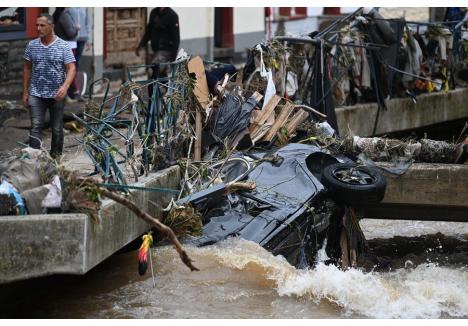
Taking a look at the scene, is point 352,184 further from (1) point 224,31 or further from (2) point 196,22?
(1) point 224,31

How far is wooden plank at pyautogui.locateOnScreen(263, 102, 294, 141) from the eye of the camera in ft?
41.0

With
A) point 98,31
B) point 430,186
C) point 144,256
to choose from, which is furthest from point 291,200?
point 98,31

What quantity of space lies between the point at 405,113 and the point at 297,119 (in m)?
5.05

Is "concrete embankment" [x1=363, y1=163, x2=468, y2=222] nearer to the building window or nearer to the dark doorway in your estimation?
the building window

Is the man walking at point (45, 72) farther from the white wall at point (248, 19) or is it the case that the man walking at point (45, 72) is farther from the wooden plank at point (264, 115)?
the white wall at point (248, 19)

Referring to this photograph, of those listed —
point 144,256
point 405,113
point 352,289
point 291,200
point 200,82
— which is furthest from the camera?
point 405,113

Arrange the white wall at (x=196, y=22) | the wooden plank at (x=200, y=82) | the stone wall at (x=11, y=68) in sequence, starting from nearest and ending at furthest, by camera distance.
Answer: the wooden plank at (x=200, y=82), the stone wall at (x=11, y=68), the white wall at (x=196, y=22)

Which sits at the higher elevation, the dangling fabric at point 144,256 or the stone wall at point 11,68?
the stone wall at point 11,68

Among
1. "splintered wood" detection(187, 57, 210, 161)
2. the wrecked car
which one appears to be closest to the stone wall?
"splintered wood" detection(187, 57, 210, 161)

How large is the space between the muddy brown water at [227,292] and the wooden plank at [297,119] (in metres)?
2.42

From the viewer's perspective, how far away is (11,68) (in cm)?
1766

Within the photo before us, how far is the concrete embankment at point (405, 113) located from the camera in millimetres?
16219

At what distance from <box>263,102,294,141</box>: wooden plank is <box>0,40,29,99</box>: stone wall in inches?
247

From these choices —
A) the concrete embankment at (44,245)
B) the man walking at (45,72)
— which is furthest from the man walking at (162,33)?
the concrete embankment at (44,245)
